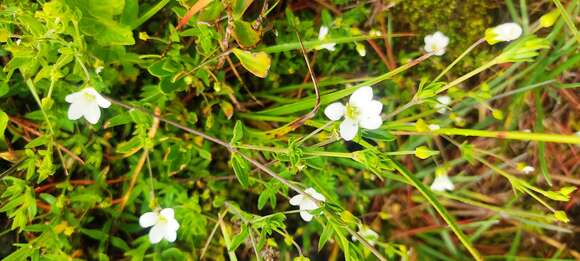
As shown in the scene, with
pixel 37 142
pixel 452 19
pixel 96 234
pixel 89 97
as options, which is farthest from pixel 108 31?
→ pixel 452 19

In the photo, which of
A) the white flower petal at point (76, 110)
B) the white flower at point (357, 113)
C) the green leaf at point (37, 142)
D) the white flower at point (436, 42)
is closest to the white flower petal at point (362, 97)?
the white flower at point (357, 113)

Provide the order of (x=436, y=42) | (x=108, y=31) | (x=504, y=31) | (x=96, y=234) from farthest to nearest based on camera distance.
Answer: (x=436, y=42) < (x=96, y=234) < (x=108, y=31) < (x=504, y=31)

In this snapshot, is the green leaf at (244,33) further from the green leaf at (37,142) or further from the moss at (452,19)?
the moss at (452,19)

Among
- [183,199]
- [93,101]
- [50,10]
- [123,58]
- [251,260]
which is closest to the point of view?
[50,10]

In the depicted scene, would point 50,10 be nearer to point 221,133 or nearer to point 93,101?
point 93,101

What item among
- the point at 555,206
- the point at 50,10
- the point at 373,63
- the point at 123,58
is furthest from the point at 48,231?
the point at 555,206

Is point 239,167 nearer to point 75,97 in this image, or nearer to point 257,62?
point 257,62

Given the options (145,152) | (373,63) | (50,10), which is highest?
(373,63)
